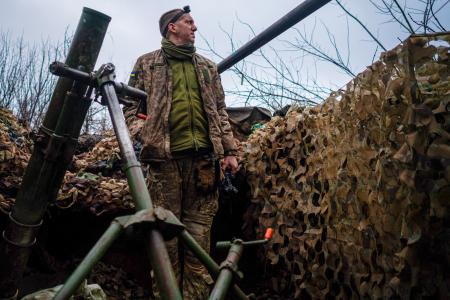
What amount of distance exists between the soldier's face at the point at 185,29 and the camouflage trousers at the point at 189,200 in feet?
3.37

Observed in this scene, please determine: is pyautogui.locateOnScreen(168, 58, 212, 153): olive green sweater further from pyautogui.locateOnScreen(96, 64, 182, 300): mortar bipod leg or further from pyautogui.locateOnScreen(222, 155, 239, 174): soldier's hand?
pyautogui.locateOnScreen(96, 64, 182, 300): mortar bipod leg

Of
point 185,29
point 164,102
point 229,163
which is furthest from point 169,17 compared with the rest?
point 229,163

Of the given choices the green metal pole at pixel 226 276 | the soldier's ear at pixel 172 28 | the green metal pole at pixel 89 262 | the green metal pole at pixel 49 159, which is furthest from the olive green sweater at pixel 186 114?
the green metal pole at pixel 89 262

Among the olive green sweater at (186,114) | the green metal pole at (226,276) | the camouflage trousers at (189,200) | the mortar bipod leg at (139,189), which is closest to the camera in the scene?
the mortar bipod leg at (139,189)

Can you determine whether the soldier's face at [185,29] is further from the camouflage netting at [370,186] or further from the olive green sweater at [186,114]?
the camouflage netting at [370,186]

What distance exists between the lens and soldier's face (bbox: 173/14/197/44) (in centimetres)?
367

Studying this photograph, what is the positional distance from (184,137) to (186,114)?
0.19 meters

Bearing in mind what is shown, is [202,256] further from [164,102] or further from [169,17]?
[169,17]

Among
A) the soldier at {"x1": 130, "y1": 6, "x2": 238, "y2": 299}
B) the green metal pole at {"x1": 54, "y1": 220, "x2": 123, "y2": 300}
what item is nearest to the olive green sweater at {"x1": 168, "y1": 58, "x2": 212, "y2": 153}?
the soldier at {"x1": 130, "y1": 6, "x2": 238, "y2": 299}

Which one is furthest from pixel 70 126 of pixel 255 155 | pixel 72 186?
pixel 255 155

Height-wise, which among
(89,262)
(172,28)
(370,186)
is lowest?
(89,262)

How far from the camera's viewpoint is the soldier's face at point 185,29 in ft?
12.0

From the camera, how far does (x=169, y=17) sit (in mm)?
3766

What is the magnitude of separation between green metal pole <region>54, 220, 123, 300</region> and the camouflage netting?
162 centimetres
